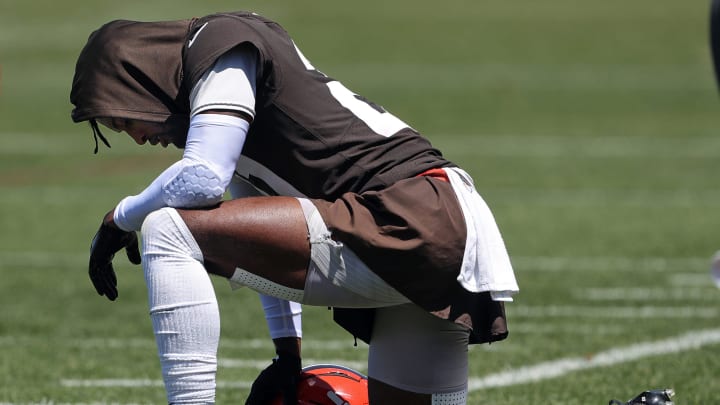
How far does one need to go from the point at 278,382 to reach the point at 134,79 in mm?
1157

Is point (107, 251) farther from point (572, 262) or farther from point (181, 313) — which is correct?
point (572, 262)

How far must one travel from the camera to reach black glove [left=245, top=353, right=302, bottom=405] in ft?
14.2

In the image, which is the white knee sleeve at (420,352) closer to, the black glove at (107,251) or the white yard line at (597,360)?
the black glove at (107,251)

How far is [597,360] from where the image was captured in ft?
19.6

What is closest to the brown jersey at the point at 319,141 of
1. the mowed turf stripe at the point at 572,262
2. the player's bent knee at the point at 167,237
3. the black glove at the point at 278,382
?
the player's bent knee at the point at 167,237

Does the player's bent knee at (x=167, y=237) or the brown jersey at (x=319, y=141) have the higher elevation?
the brown jersey at (x=319, y=141)

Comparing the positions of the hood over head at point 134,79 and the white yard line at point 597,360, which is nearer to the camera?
the hood over head at point 134,79

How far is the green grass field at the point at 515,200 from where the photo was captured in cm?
586

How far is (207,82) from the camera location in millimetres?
3664

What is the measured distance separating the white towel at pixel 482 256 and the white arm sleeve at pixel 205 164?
0.68 metres

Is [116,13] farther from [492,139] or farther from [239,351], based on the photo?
[239,351]

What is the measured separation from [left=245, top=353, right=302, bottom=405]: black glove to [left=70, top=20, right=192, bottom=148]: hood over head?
94cm

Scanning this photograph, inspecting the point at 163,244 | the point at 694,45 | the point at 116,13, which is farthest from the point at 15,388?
the point at 116,13

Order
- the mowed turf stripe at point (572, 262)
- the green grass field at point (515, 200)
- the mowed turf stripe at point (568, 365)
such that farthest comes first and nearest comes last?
the mowed turf stripe at point (572, 262)
the green grass field at point (515, 200)
the mowed turf stripe at point (568, 365)
